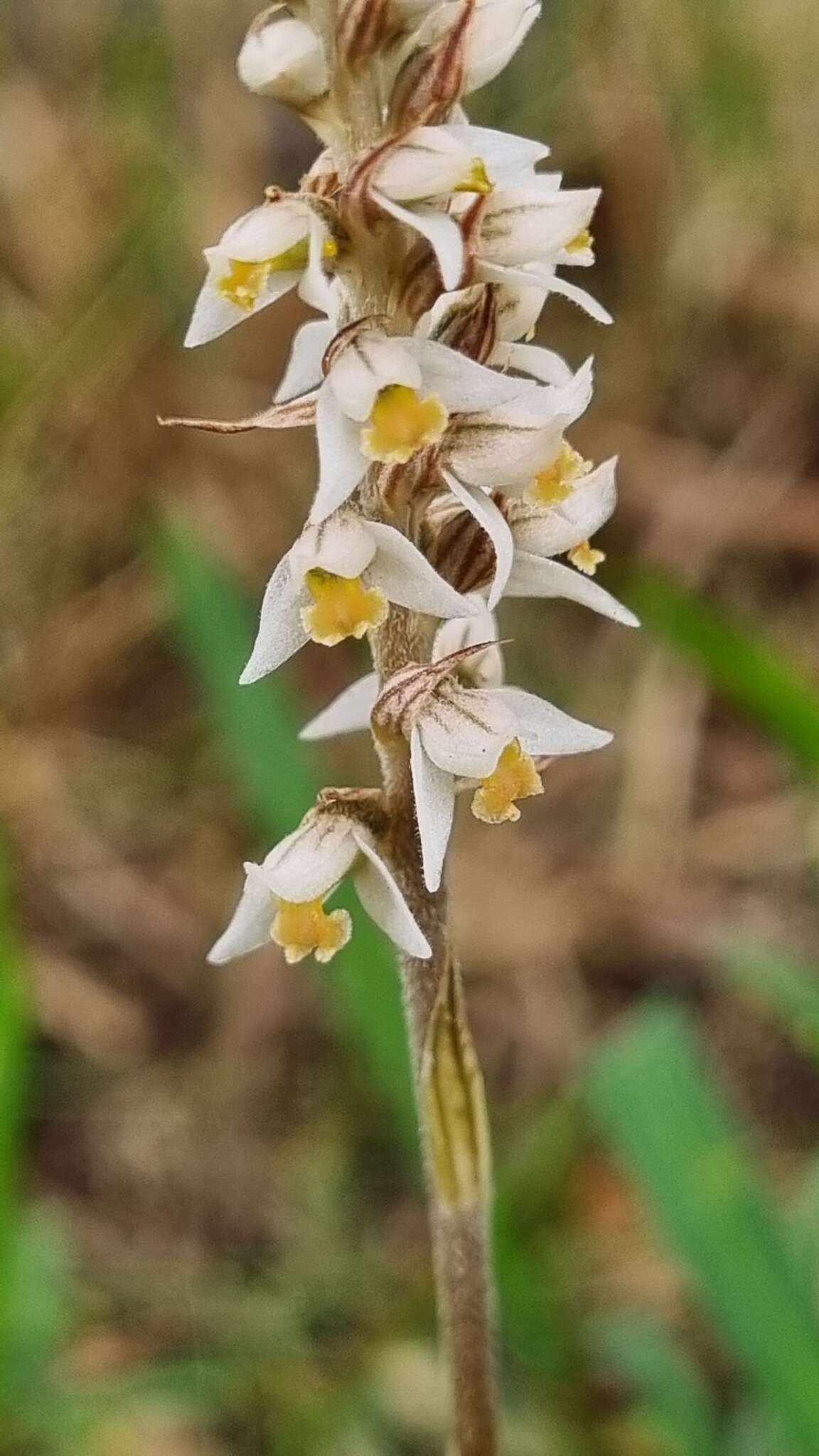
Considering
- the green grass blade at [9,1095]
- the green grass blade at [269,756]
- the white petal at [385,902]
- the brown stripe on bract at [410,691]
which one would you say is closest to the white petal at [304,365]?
the brown stripe on bract at [410,691]

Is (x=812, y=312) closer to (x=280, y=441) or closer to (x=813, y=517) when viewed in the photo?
(x=813, y=517)

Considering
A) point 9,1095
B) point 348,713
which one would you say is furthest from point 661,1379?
point 348,713

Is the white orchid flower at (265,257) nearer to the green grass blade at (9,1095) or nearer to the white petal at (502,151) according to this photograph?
the white petal at (502,151)

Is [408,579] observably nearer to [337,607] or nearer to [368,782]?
[337,607]

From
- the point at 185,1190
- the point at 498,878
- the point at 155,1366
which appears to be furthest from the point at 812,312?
the point at 155,1366

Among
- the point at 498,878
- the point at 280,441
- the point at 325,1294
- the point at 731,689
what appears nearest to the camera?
the point at 731,689

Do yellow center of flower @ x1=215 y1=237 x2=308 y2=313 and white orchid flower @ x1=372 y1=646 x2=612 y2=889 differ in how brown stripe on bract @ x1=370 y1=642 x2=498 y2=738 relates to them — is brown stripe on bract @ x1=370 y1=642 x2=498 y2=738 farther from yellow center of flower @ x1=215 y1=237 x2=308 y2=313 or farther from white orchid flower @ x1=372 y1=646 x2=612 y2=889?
yellow center of flower @ x1=215 y1=237 x2=308 y2=313

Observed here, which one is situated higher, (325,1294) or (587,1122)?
(587,1122)
